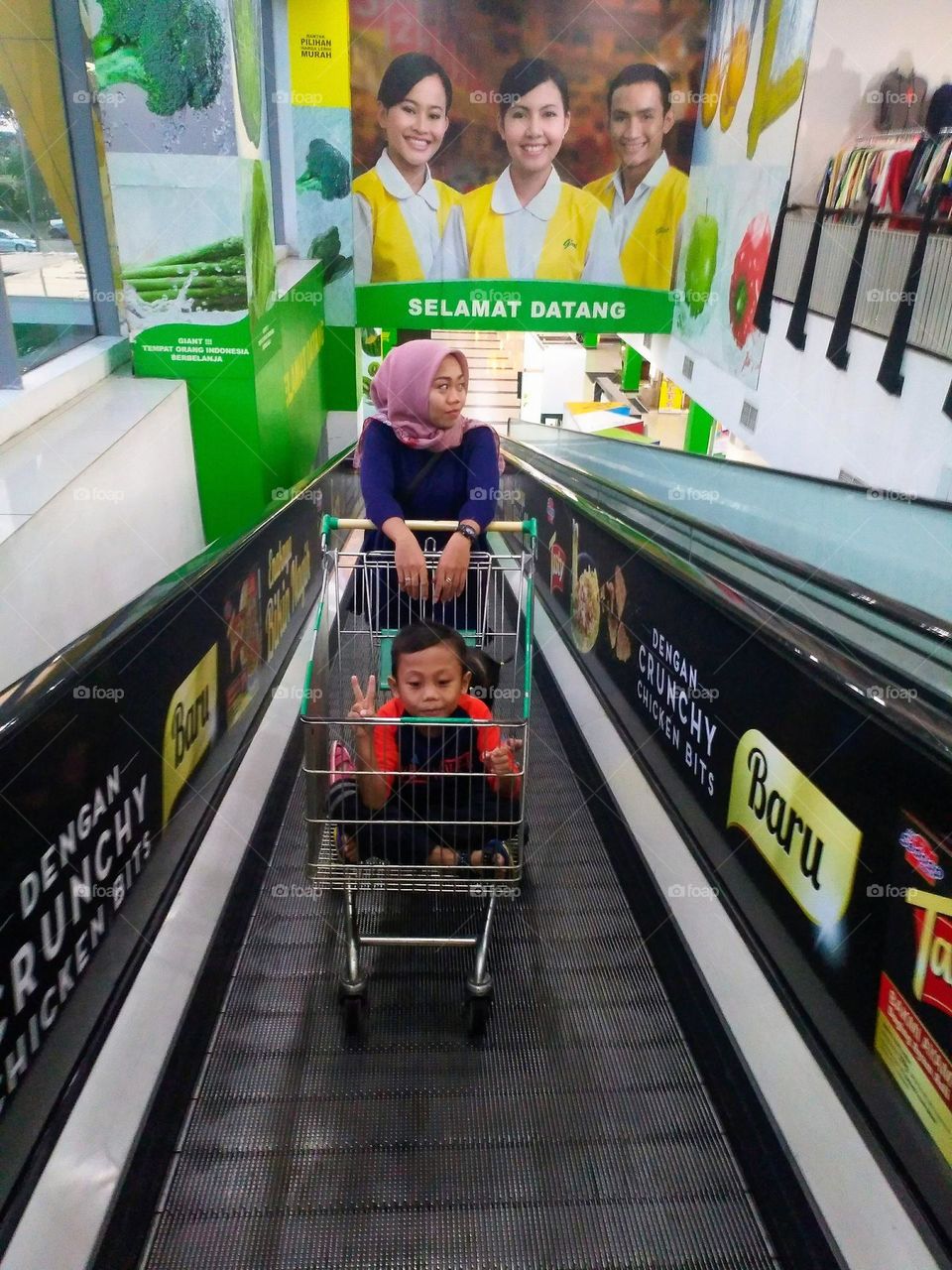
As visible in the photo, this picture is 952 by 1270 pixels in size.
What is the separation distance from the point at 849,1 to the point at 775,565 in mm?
7412

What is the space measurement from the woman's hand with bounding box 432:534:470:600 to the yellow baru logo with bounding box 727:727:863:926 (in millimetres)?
1033

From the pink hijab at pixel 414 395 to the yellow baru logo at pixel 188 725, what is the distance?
910mm

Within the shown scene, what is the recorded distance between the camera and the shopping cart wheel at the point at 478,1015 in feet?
8.25

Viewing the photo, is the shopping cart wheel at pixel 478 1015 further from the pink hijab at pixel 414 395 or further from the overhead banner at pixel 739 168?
the overhead banner at pixel 739 168

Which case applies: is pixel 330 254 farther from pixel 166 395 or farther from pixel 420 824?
pixel 420 824

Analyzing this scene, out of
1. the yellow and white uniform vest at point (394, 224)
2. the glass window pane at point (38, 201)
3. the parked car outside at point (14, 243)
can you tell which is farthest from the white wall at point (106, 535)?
the yellow and white uniform vest at point (394, 224)

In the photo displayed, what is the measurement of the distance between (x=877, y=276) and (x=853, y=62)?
1988mm

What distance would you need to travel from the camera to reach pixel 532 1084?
242 centimetres

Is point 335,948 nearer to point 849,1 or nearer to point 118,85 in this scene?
point 118,85

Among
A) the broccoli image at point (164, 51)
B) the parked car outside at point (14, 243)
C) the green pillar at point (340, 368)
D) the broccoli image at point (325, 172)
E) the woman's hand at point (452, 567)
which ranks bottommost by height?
the green pillar at point (340, 368)

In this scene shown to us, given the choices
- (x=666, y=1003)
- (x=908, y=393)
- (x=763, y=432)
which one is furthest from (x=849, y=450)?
(x=666, y=1003)

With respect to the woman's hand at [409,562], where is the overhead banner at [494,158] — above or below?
above

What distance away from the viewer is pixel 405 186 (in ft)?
36.3

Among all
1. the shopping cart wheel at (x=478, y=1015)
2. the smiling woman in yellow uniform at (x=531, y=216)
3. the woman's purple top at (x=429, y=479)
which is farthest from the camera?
the smiling woman in yellow uniform at (x=531, y=216)
